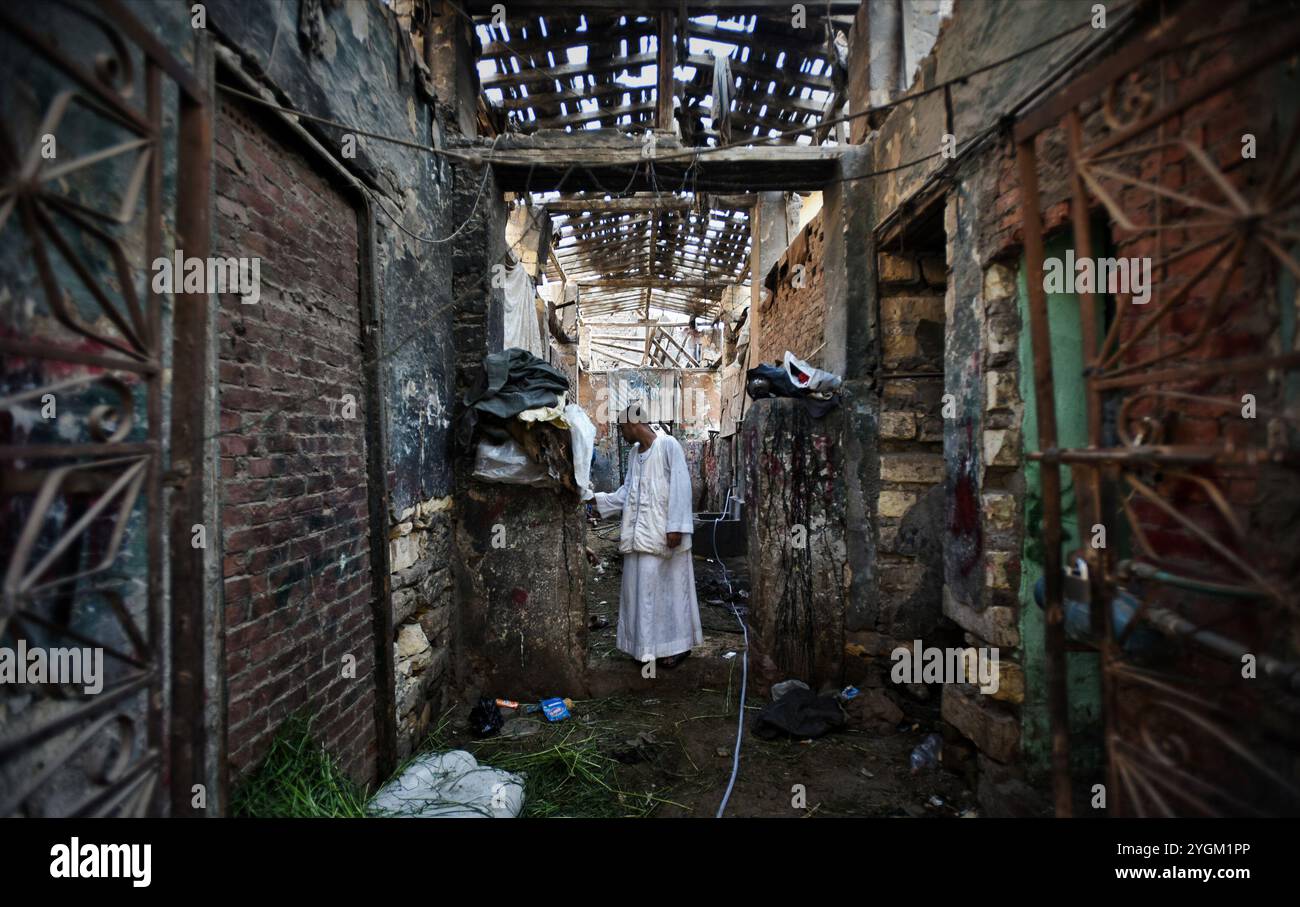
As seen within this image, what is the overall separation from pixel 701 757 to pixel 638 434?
224cm

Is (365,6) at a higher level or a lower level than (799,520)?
higher

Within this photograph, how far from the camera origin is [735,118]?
7059mm

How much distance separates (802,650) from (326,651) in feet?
9.98

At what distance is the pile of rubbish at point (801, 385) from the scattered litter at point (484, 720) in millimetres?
2887

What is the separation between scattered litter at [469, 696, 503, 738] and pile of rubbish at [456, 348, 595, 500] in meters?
1.54

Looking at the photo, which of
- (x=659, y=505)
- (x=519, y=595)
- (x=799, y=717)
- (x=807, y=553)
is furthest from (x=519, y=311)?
(x=799, y=717)

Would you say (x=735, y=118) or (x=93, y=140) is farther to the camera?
(x=735, y=118)

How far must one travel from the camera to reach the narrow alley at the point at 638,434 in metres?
1.40

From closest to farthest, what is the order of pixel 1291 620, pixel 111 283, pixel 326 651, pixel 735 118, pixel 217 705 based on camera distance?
pixel 1291 620 → pixel 111 283 → pixel 217 705 → pixel 326 651 → pixel 735 118

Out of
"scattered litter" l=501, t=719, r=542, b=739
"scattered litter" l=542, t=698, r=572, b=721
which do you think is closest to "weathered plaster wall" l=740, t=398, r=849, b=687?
"scattered litter" l=542, t=698, r=572, b=721

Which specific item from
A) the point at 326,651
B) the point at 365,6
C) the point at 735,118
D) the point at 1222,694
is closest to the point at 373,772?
the point at 326,651

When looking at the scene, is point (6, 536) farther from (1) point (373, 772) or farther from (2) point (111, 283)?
(1) point (373, 772)
